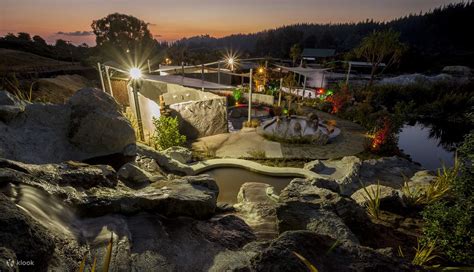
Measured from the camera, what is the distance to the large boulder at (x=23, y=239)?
73.9 inches

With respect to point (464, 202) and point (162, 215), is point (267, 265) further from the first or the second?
point (464, 202)

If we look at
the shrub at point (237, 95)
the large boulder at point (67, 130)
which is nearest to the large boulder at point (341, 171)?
the large boulder at point (67, 130)

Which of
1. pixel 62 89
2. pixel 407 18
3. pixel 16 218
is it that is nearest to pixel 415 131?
pixel 16 218

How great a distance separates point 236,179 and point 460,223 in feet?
19.2

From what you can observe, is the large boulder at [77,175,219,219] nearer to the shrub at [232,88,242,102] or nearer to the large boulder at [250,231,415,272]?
the large boulder at [250,231,415,272]

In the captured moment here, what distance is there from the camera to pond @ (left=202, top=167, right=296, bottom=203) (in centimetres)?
772

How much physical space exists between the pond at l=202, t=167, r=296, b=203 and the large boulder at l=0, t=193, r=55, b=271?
5449 mm

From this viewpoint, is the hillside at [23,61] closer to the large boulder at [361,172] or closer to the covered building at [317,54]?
the large boulder at [361,172]

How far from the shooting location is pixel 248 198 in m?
6.46

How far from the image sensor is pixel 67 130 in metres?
6.55

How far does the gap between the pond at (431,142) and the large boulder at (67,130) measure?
14.0 meters

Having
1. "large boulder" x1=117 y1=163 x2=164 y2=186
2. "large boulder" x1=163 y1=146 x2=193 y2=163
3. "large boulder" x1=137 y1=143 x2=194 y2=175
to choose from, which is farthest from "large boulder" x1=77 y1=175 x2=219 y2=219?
"large boulder" x1=163 y1=146 x2=193 y2=163

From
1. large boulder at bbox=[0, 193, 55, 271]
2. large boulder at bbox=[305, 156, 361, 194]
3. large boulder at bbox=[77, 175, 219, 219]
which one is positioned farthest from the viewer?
large boulder at bbox=[305, 156, 361, 194]

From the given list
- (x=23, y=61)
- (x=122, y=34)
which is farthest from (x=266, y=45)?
(x=23, y=61)
